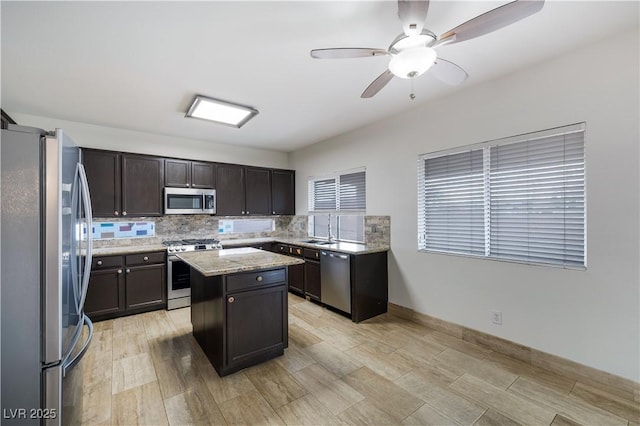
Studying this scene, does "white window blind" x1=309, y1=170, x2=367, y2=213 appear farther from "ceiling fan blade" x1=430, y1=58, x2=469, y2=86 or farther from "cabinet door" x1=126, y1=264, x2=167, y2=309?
"cabinet door" x1=126, y1=264, x2=167, y2=309

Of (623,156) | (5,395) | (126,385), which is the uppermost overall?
(623,156)

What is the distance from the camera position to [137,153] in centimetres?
407

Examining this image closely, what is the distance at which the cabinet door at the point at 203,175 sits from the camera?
446 cm

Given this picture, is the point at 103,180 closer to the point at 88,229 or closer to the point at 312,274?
the point at 88,229

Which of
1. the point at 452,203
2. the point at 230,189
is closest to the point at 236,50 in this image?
the point at 452,203

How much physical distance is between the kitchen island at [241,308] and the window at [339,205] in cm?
194

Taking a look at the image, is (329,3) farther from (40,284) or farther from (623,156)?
(623,156)

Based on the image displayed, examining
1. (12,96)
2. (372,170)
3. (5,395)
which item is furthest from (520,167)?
(12,96)

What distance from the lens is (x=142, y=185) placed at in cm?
405

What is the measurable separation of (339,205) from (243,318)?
106 inches

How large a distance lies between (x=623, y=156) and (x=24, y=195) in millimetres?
3773

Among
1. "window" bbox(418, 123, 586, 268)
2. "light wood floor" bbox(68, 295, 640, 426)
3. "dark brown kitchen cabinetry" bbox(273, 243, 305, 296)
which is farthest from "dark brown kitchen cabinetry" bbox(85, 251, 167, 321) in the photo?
"window" bbox(418, 123, 586, 268)

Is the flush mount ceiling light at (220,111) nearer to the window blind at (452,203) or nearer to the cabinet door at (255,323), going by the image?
the cabinet door at (255,323)

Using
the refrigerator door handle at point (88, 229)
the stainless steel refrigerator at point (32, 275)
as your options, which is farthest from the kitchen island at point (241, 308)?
the stainless steel refrigerator at point (32, 275)
